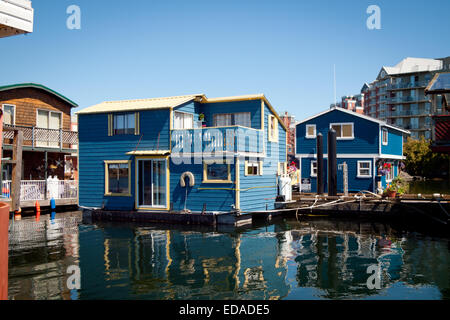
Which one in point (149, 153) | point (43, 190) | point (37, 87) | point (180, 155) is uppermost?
point (37, 87)

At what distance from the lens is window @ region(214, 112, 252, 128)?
25484 millimetres

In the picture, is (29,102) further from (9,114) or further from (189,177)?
(189,177)

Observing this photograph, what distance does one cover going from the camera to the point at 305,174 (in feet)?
113

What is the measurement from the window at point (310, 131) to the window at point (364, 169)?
4.44m

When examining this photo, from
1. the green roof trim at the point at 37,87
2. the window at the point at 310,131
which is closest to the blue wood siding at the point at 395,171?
the window at the point at 310,131

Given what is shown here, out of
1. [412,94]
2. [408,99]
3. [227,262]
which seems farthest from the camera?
[412,94]

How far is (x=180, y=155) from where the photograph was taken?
77.0ft

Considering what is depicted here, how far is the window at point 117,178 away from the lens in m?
25.0

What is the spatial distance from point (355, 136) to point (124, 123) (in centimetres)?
1808

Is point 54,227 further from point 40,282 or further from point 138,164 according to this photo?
point 40,282

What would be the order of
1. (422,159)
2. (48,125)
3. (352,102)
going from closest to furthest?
(48,125) < (422,159) < (352,102)

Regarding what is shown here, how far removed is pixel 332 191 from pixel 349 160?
7283mm

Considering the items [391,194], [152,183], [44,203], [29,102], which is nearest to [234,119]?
[152,183]

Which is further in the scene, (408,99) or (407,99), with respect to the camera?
(407,99)
